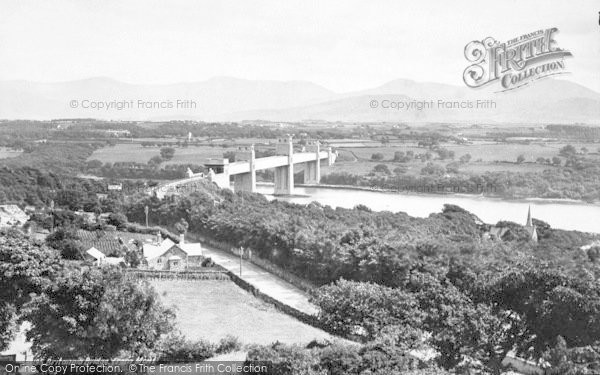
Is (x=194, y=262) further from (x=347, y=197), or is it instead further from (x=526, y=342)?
(x=347, y=197)

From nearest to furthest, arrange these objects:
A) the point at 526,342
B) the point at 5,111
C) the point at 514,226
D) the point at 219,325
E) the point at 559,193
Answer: the point at 526,342
the point at 219,325
the point at 514,226
the point at 559,193
the point at 5,111

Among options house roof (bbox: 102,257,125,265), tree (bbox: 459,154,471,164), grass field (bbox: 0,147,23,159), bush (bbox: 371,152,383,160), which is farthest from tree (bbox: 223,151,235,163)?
house roof (bbox: 102,257,125,265)

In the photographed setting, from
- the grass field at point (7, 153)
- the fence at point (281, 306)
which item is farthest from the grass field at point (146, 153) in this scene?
the fence at point (281, 306)

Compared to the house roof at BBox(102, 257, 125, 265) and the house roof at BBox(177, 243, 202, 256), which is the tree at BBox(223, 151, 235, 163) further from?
the house roof at BBox(102, 257, 125, 265)

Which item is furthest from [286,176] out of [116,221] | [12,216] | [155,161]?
[12,216]

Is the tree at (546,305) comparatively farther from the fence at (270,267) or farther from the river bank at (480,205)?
the river bank at (480,205)

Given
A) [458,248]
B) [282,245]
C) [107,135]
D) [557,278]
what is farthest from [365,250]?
[107,135]

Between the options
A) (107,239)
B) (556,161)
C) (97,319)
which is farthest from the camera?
(556,161)

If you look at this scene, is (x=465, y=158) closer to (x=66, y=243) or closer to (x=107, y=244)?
(x=107, y=244)
